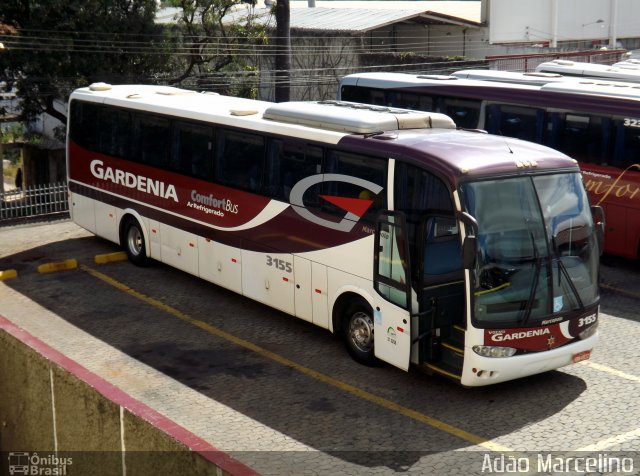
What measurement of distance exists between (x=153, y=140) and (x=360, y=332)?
6.31m

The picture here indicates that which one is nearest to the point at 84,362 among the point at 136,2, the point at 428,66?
the point at 136,2

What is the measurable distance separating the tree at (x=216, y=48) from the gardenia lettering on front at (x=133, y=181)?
13.6 metres

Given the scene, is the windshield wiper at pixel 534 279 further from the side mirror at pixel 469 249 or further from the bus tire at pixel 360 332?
the bus tire at pixel 360 332

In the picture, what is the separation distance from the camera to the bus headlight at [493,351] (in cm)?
1145

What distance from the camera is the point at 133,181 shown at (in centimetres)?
1802

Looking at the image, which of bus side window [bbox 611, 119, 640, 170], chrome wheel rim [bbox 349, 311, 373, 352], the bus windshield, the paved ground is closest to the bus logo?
chrome wheel rim [bbox 349, 311, 373, 352]

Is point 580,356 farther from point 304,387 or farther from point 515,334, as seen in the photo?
point 304,387

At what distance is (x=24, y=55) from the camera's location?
90.4ft

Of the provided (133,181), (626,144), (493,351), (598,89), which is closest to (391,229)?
(493,351)

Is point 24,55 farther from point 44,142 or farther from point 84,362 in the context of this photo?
point 84,362

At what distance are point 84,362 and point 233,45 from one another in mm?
22783

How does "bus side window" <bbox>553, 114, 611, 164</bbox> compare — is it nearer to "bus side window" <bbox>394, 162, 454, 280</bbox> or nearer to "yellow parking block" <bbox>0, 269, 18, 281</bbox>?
"bus side window" <bbox>394, 162, 454, 280</bbox>

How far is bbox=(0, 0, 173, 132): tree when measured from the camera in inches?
1094

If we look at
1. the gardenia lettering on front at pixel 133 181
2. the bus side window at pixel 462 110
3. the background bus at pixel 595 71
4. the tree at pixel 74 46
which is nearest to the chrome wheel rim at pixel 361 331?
the gardenia lettering on front at pixel 133 181
